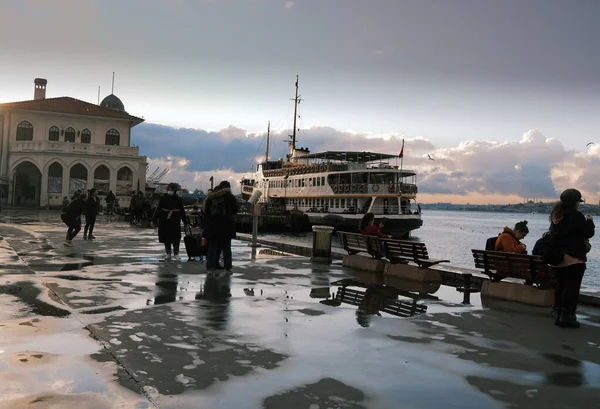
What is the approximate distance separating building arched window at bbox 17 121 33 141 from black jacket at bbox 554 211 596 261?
52.6m

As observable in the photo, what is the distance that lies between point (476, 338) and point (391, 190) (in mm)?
39762

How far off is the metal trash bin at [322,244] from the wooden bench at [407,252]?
256cm

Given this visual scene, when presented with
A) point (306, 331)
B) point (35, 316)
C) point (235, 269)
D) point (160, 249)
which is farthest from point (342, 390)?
point (160, 249)

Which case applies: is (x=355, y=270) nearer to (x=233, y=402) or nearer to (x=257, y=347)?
(x=257, y=347)

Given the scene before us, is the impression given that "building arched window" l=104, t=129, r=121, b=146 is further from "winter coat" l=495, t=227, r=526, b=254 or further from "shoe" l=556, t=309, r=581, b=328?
"shoe" l=556, t=309, r=581, b=328

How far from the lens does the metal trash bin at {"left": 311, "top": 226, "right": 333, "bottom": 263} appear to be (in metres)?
13.7

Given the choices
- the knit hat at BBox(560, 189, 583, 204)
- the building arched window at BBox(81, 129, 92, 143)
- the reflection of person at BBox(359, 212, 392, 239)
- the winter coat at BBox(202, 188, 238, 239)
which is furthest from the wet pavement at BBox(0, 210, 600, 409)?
the building arched window at BBox(81, 129, 92, 143)

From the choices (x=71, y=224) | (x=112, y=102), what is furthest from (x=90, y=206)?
(x=112, y=102)

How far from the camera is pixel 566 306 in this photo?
688 cm

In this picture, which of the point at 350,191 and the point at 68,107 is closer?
the point at 350,191

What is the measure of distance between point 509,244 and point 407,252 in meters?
2.14

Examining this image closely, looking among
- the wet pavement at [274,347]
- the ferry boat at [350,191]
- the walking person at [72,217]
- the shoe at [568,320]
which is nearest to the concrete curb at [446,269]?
the wet pavement at [274,347]

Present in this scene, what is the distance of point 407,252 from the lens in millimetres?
10930

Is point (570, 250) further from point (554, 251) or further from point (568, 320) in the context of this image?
point (568, 320)
